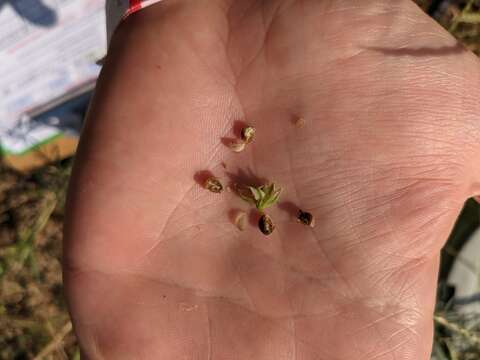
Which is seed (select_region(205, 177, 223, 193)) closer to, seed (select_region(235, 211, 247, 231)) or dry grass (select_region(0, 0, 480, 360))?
seed (select_region(235, 211, 247, 231))

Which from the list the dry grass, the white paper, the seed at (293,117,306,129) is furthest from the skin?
Answer: the dry grass

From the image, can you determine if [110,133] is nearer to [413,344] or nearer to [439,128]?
[439,128]

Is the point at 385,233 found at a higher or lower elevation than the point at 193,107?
lower

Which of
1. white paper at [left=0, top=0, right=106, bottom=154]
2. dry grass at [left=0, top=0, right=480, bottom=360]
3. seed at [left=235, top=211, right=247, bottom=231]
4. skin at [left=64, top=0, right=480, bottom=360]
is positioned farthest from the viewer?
dry grass at [left=0, top=0, right=480, bottom=360]

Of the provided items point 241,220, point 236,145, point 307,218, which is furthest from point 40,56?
point 307,218

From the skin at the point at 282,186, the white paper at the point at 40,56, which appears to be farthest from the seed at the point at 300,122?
the white paper at the point at 40,56

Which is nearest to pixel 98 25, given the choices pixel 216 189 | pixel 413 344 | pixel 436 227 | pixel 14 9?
pixel 14 9
